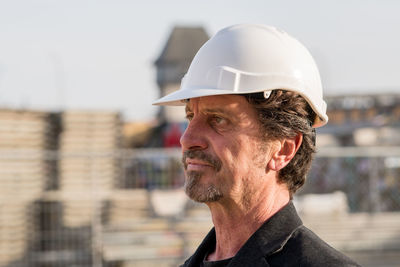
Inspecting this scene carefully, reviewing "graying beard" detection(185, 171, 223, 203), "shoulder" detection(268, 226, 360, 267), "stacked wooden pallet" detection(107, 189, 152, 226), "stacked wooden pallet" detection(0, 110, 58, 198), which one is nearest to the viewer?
"shoulder" detection(268, 226, 360, 267)

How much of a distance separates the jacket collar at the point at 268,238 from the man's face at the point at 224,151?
133 millimetres

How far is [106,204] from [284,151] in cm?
729

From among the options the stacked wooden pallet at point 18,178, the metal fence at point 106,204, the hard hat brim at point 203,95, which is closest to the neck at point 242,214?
the hard hat brim at point 203,95

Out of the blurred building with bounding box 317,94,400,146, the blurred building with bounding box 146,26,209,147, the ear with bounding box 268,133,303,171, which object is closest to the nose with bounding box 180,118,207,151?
the ear with bounding box 268,133,303,171

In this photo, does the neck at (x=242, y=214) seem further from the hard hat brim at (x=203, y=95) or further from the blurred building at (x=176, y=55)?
the blurred building at (x=176, y=55)

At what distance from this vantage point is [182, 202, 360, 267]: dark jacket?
205 cm

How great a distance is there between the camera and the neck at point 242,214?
234cm

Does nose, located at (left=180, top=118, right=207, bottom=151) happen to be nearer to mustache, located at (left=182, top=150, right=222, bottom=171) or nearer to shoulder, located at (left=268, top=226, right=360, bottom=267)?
mustache, located at (left=182, top=150, right=222, bottom=171)

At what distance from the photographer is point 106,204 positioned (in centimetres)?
951

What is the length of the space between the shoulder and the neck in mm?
177

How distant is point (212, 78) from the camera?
2418mm

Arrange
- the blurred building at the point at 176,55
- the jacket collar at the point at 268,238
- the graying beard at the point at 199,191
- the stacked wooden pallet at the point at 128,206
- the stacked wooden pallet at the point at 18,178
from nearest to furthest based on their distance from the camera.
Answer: the jacket collar at the point at 268,238
the graying beard at the point at 199,191
the stacked wooden pallet at the point at 18,178
the stacked wooden pallet at the point at 128,206
the blurred building at the point at 176,55

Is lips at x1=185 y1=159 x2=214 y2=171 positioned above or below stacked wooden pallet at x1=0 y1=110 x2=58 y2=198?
above

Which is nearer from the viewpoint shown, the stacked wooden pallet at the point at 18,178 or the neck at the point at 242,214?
the neck at the point at 242,214
